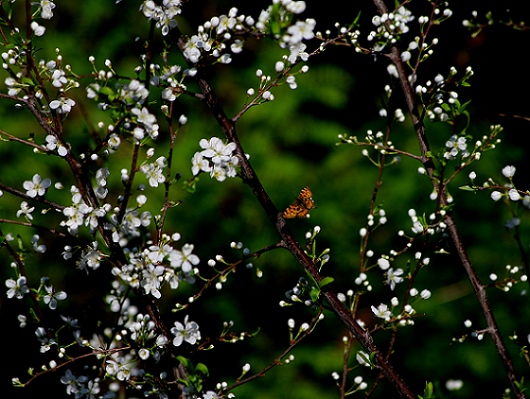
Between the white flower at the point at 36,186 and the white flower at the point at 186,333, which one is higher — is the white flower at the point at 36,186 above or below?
above

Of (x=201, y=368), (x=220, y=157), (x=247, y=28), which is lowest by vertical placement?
(x=201, y=368)

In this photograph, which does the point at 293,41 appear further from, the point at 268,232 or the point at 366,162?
the point at 366,162

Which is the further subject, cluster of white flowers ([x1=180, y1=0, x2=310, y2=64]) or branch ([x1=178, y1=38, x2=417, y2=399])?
Answer: branch ([x1=178, y1=38, x2=417, y2=399])

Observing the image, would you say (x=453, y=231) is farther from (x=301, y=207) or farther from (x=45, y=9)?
(x=45, y=9)

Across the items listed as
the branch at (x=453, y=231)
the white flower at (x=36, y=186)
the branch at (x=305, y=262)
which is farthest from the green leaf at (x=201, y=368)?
the branch at (x=453, y=231)

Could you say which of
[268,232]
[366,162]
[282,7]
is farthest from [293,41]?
[366,162]

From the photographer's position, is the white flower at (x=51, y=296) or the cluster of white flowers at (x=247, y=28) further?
the white flower at (x=51, y=296)

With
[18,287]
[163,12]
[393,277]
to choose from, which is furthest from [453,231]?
[18,287]

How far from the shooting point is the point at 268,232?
2.30 m

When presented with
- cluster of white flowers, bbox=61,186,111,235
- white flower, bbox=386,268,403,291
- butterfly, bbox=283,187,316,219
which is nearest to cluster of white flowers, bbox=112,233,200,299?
cluster of white flowers, bbox=61,186,111,235

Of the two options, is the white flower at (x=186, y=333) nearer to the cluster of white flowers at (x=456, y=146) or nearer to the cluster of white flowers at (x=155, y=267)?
the cluster of white flowers at (x=155, y=267)

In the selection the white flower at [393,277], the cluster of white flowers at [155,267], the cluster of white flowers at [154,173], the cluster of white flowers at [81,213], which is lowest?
the cluster of white flowers at [155,267]

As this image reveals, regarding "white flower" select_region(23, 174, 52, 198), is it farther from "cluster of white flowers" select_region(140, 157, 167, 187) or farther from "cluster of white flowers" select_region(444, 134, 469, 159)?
"cluster of white flowers" select_region(444, 134, 469, 159)

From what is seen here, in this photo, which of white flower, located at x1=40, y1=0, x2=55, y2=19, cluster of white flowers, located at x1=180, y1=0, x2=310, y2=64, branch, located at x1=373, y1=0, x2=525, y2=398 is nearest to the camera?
cluster of white flowers, located at x1=180, y1=0, x2=310, y2=64
